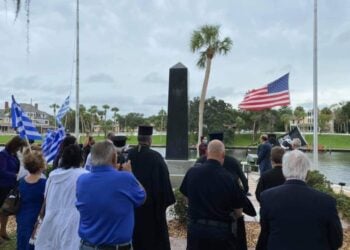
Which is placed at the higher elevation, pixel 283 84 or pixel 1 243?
pixel 283 84

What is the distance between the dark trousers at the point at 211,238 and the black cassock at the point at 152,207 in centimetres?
56

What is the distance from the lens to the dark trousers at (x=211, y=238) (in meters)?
4.15

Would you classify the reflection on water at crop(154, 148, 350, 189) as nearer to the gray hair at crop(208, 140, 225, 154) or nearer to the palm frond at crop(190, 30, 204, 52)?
the palm frond at crop(190, 30, 204, 52)

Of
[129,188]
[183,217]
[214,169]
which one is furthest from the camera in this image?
[183,217]

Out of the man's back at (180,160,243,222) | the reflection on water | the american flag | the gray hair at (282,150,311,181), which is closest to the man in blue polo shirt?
the man's back at (180,160,243,222)

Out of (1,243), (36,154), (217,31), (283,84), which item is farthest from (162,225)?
(217,31)

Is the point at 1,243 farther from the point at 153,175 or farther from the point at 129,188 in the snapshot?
the point at 129,188

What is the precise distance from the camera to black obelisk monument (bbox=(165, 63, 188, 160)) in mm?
13281

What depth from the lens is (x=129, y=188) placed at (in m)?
3.59

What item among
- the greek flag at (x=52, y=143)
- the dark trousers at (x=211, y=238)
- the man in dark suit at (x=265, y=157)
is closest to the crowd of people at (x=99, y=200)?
the dark trousers at (x=211, y=238)

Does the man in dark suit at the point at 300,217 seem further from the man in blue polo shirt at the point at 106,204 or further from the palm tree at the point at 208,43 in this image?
the palm tree at the point at 208,43

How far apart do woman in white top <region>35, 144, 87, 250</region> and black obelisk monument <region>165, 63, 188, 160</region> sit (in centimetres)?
883

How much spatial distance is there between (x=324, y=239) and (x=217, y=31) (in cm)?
2956

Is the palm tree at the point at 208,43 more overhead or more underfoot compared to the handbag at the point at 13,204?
more overhead
